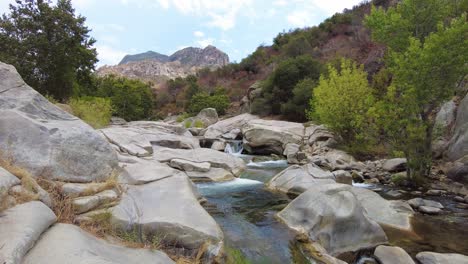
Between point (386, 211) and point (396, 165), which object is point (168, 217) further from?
point (396, 165)

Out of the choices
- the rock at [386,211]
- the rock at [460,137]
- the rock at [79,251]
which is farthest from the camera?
the rock at [460,137]

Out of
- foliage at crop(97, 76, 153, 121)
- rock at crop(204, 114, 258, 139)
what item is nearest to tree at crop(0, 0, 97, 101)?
foliage at crop(97, 76, 153, 121)

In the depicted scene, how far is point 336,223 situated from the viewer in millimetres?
7164

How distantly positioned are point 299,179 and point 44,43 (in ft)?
72.4

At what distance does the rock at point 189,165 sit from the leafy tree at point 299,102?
49.9 feet

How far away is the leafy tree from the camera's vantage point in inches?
1056

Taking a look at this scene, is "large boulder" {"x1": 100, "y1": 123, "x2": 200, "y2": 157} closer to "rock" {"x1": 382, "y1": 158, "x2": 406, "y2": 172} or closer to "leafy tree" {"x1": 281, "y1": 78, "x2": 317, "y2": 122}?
"rock" {"x1": 382, "y1": 158, "x2": 406, "y2": 172}

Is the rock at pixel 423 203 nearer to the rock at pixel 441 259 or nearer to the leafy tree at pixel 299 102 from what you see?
the rock at pixel 441 259

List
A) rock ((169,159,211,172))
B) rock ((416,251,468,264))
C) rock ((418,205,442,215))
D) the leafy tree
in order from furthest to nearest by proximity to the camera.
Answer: the leafy tree, rock ((169,159,211,172)), rock ((418,205,442,215)), rock ((416,251,468,264))

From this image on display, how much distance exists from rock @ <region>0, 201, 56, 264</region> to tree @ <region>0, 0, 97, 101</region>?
2323 centimetres

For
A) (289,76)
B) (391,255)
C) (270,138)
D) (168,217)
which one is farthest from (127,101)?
(391,255)

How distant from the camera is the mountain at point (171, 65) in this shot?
111500mm

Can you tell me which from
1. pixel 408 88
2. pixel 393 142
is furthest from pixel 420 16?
pixel 393 142

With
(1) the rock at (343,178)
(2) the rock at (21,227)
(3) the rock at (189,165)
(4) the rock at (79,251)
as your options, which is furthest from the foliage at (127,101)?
(4) the rock at (79,251)
